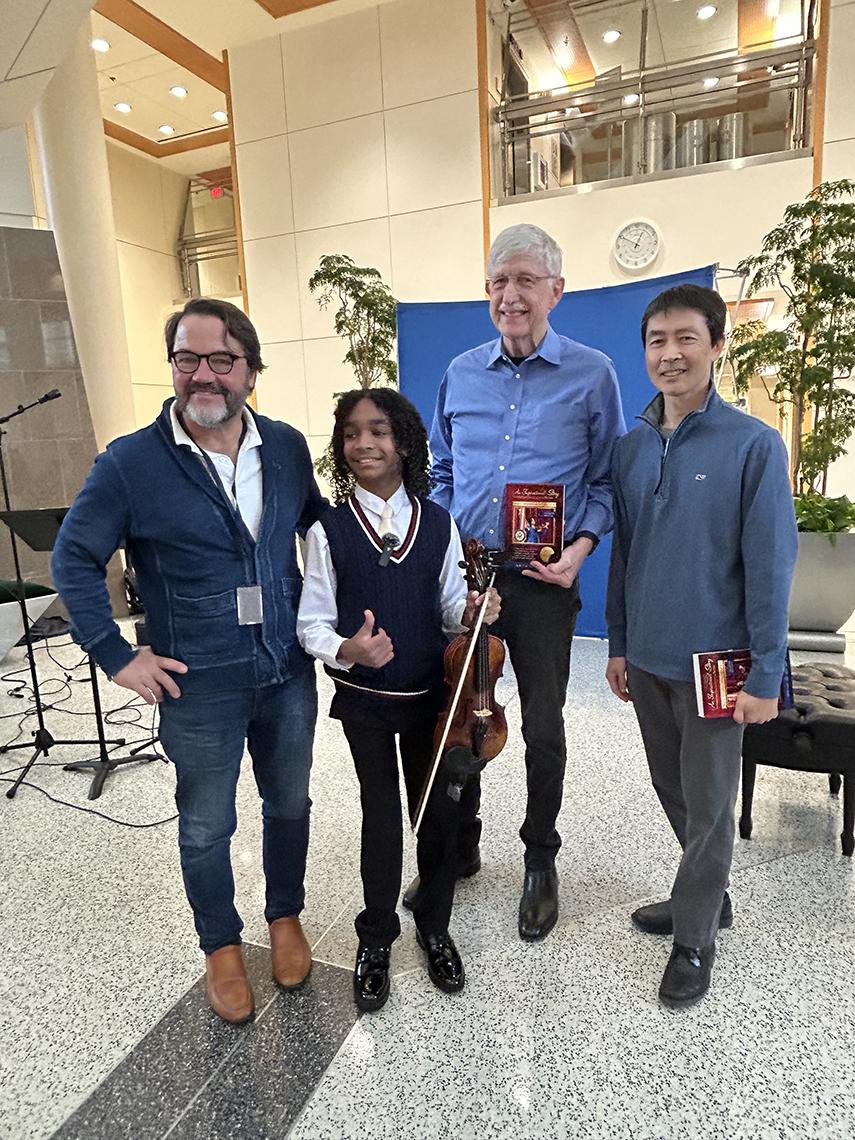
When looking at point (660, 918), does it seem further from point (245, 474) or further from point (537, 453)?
point (245, 474)

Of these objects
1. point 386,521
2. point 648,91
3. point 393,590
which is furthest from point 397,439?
point 648,91

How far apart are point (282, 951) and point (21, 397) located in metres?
5.63

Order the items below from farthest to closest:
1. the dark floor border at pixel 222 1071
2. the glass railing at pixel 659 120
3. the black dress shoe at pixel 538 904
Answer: the glass railing at pixel 659 120 → the black dress shoe at pixel 538 904 → the dark floor border at pixel 222 1071

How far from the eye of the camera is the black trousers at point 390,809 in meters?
1.55

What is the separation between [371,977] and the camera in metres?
1.63

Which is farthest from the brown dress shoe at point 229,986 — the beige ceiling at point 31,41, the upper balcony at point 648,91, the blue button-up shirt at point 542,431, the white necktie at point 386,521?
the upper balcony at point 648,91

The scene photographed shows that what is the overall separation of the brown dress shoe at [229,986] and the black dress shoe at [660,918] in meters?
1.03

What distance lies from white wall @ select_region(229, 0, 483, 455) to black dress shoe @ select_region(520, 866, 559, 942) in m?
5.84

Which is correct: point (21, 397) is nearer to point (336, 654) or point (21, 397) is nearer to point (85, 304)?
Result: point (85, 304)

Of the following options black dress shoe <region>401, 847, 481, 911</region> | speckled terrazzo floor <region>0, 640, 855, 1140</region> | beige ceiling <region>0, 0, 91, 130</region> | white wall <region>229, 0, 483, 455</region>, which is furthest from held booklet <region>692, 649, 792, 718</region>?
white wall <region>229, 0, 483, 455</region>

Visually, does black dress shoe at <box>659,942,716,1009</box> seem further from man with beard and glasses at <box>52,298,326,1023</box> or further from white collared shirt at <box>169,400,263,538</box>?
white collared shirt at <box>169,400,263,538</box>

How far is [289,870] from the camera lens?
1755mm

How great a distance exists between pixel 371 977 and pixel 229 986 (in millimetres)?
332

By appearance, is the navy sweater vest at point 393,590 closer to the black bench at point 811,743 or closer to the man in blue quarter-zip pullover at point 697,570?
the man in blue quarter-zip pullover at point 697,570
